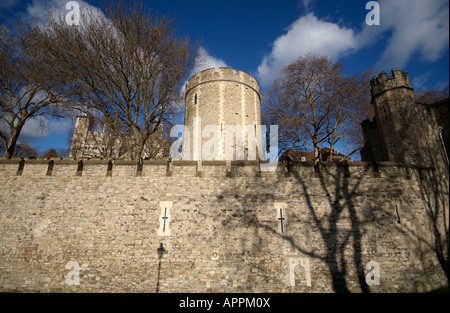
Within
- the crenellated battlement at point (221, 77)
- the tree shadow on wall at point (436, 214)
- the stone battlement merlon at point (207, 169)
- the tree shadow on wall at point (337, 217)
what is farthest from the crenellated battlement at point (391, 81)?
the crenellated battlement at point (221, 77)

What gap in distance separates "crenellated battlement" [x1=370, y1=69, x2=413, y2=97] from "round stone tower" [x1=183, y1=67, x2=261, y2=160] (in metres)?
8.73

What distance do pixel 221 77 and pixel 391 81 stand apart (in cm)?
1146

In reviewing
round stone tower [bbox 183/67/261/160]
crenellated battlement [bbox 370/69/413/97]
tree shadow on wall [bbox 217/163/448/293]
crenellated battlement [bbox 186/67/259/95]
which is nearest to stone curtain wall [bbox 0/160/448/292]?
tree shadow on wall [bbox 217/163/448/293]

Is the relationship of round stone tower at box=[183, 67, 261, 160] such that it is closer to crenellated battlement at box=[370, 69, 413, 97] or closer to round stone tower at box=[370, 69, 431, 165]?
round stone tower at box=[370, 69, 431, 165]

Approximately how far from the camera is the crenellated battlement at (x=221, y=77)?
1805 centimetres

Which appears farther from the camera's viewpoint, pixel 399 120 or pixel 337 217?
pixel 399 120

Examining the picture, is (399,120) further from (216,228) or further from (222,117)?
(222,117)

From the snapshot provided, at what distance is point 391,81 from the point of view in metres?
11.0

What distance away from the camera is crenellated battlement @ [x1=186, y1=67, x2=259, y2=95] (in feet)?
59.2

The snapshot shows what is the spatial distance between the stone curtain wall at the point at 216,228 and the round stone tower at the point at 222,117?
7789mm

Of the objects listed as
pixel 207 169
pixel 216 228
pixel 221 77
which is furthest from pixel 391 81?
pixel 221 77

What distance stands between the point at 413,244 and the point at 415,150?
169 inches
